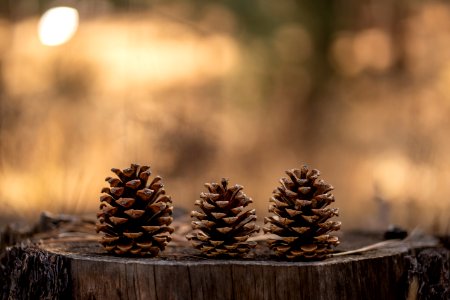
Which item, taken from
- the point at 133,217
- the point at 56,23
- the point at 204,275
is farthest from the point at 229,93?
the point at 204,275

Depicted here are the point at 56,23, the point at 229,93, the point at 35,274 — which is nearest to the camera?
the point at 35,274

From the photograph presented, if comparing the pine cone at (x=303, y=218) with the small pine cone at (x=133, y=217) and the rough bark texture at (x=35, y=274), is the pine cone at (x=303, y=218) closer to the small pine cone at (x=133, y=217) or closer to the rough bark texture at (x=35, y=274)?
the small pine cone at (x=133, y=217)

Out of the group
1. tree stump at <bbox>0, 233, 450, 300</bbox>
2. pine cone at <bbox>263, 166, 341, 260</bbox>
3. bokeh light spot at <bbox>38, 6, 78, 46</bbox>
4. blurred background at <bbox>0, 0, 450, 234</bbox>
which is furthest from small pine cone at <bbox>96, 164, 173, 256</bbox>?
bokeh light spot at <bbox>38, 6, 78, 46</bbox>

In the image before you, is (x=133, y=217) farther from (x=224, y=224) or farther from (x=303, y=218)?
(x=303, y=218)

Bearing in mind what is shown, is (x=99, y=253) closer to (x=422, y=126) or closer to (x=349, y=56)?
(x=422, y=126)

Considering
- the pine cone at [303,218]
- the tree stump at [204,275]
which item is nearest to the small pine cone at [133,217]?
the tree stump at [204,275]

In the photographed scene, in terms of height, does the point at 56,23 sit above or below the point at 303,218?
above

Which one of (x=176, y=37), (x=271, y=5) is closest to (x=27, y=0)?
(x=176, y=37)
